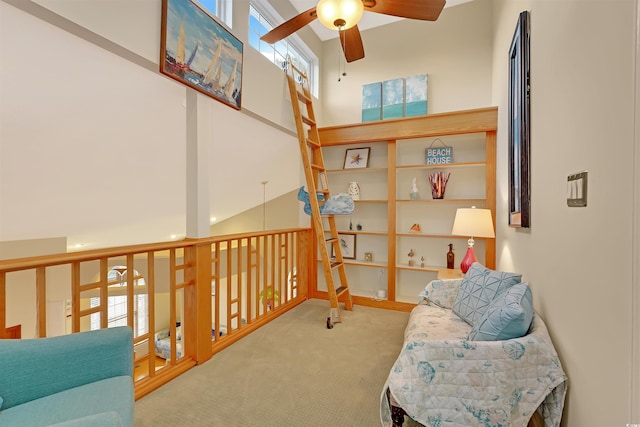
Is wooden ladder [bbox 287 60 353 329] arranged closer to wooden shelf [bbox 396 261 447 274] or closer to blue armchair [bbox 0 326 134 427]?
wooden shelf [bbox 396 261 447 274]

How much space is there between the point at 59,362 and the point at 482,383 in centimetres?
175

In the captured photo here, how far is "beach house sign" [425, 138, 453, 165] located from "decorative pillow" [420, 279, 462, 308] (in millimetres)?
1469

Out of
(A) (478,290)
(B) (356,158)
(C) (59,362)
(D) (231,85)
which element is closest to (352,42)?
(D) (231,85)

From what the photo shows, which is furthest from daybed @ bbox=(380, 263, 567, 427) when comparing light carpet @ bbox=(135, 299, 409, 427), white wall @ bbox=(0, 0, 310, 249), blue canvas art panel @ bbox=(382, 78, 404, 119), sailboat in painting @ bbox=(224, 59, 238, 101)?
blue canvas art panel @ bbox=(382, 78, 404, 119)

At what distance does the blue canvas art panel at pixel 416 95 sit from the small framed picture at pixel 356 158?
0.66 meters

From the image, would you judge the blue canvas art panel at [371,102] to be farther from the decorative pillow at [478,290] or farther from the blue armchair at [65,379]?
the blue armchair at [65,379]

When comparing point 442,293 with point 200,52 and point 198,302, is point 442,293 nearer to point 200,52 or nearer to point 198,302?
point 198,302

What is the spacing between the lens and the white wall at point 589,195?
0.81 metres

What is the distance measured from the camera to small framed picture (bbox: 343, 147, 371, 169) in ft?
12.0

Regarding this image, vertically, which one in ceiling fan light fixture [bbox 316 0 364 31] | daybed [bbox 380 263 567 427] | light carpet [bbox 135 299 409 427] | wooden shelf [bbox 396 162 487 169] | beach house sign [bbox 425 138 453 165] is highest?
ceiling fan light fixture [bbox 316 0 364 31]

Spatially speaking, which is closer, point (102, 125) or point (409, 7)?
point (409, 7)

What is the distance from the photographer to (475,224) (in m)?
2.46

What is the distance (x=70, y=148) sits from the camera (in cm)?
207

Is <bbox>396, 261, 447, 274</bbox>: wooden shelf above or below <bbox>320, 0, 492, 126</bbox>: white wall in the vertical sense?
below
